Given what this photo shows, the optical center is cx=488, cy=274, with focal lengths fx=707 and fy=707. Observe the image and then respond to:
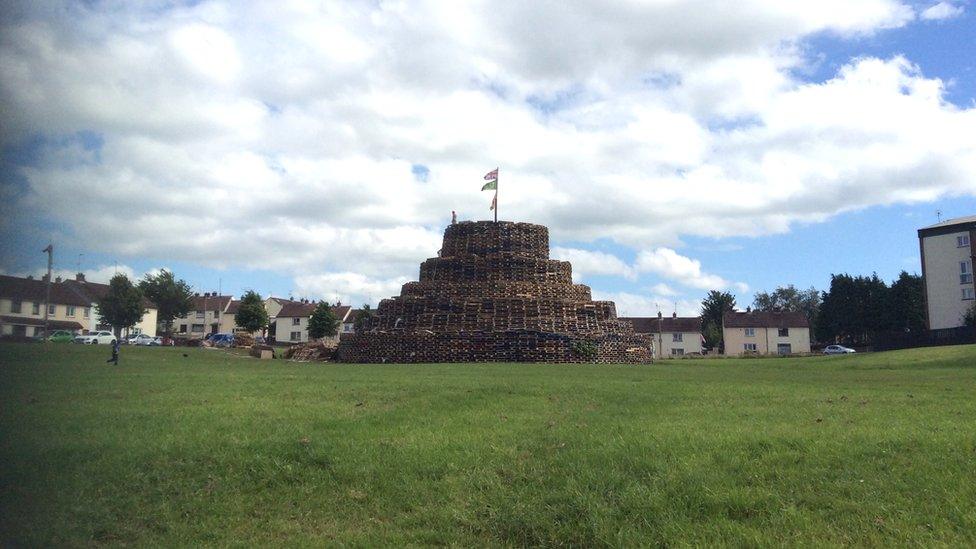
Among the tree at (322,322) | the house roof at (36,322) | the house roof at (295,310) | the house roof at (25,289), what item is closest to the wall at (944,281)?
the tree at (322,322)

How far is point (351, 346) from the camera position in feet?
158

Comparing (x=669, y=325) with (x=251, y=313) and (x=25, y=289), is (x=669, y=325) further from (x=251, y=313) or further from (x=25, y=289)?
(x=25, y=289)

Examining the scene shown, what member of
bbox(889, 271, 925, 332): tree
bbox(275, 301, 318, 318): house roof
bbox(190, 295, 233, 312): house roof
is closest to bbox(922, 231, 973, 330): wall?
bbox(889, 271, 925, 332): tree

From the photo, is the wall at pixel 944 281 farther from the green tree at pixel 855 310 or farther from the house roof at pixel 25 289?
the house roof at pixel 25 289

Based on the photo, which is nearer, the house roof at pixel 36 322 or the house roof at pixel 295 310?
the house roof at pixel 36 322

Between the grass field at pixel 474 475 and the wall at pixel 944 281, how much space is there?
7028 centimetres

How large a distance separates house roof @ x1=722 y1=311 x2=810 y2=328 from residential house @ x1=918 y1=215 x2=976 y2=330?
27.3 m

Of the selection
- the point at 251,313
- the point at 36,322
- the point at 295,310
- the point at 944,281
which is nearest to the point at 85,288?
the point at 36,322

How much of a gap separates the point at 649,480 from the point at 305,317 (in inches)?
4280

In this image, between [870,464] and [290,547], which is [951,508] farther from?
[290,547]

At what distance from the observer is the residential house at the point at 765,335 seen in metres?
101

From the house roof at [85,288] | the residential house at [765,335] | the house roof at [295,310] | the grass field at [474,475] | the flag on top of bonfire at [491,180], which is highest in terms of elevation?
the flag on top of bonfire at [491,180]

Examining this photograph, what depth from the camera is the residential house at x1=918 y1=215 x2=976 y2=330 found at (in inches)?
2844

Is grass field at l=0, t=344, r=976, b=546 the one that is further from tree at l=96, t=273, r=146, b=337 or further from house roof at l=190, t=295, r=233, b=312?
house roof at l=190, t=295, r=233, b=312
